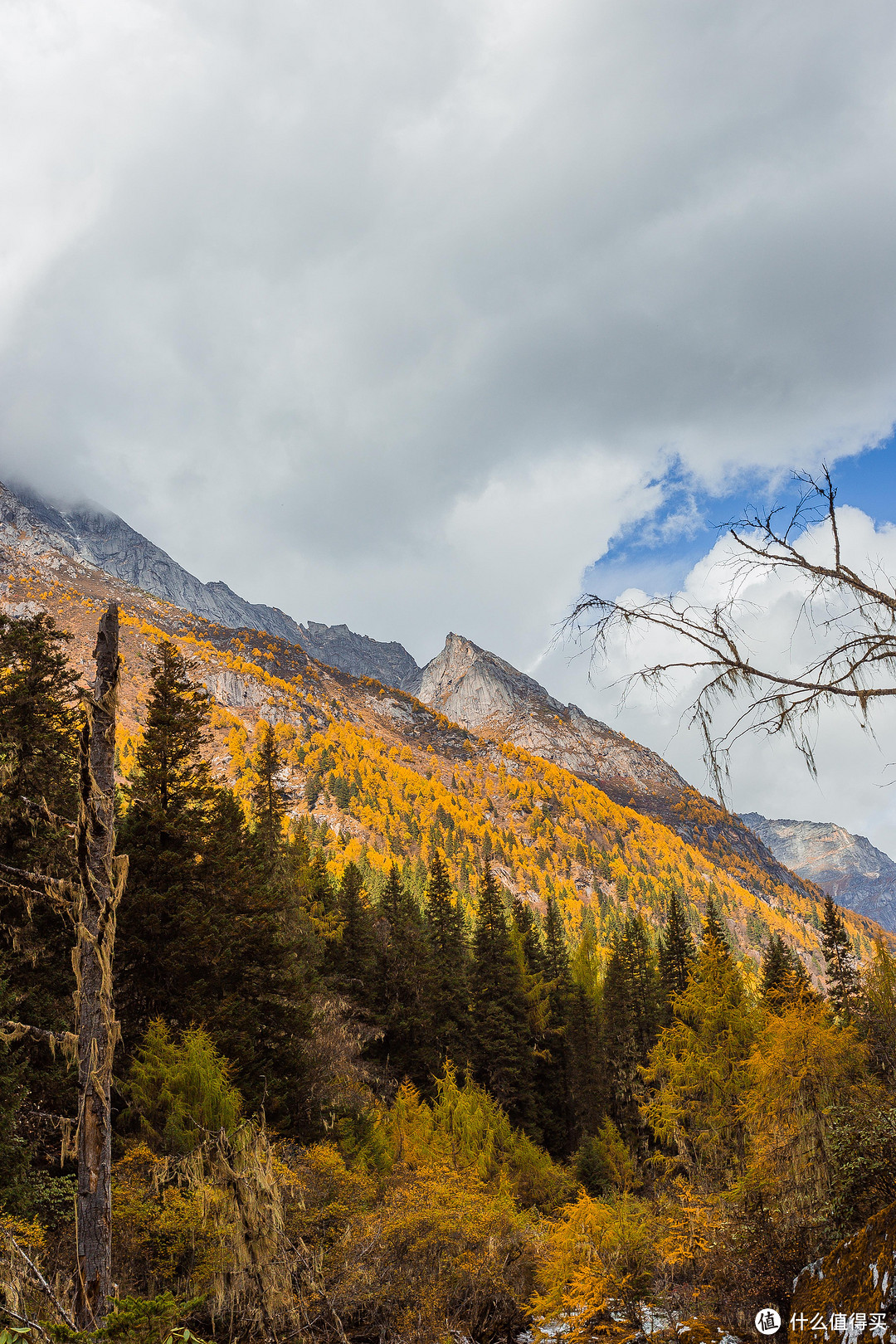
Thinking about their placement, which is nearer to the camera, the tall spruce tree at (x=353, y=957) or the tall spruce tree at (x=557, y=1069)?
the tall spruce tree at (x=353, y=957)

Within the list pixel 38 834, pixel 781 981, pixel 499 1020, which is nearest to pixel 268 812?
pixel 499 1020

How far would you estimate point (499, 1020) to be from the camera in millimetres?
34688

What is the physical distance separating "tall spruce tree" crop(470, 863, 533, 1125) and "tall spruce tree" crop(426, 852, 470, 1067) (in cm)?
68

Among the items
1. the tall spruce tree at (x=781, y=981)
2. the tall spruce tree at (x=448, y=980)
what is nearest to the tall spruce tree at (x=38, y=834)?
the tall spruce tree at (x=781, y=981)

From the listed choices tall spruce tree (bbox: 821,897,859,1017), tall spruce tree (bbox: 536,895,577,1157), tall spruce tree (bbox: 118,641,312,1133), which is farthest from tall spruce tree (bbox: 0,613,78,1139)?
tall spruce tree (bbox: 821,897,859,1017)

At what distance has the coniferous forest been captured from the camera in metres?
8.70

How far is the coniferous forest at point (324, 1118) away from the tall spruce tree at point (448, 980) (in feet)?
0.89

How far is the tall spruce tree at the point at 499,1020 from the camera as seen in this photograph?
111 ft

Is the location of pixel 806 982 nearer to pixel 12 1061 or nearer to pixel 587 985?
pixel 587 985

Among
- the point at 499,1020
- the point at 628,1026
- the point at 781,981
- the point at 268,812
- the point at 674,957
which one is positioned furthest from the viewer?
the point at 674,957

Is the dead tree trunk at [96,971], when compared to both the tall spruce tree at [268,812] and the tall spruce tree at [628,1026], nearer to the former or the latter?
the tall spruce tree at [268,812]

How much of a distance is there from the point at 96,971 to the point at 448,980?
3342 centimetres

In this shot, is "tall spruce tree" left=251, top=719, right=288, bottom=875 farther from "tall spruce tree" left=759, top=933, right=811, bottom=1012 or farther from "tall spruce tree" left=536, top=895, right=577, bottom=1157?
"tall spruce tree" left=759, top=933, right=811, bottom=1012

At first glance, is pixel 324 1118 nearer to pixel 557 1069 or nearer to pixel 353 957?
pixel 353 957
